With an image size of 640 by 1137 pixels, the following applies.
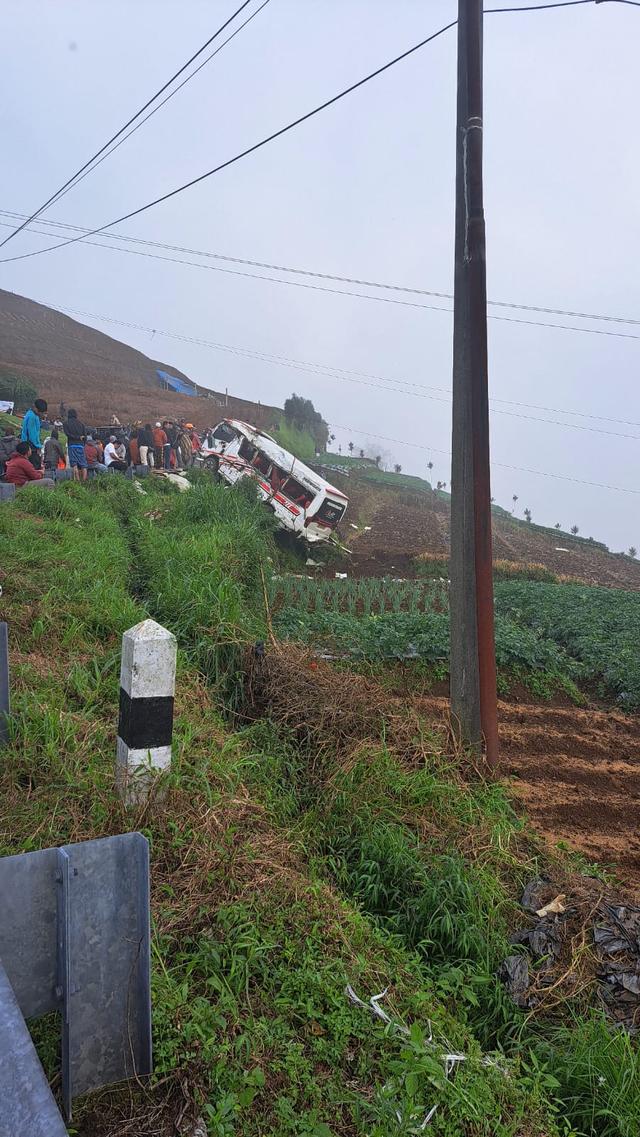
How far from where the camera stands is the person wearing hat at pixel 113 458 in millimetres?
Answer: 16609

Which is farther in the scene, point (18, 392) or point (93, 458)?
point (18, 392)

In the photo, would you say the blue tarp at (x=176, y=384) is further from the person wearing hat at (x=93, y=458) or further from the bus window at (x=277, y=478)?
the person wearing hat at (x=93, y=458)

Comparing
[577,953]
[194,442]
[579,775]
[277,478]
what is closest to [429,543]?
[277,478]

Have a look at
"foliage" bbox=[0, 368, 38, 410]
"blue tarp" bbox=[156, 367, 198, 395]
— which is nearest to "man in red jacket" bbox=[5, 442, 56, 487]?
"foliage" bbox=[0, 368, 38, 410]

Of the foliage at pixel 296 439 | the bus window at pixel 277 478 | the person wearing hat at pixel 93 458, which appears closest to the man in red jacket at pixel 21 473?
the person wearing hat at pixel 93 458

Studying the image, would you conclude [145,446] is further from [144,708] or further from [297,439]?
[297,439]

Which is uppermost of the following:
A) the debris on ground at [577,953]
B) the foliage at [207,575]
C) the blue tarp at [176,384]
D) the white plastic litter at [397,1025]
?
the blue tarp at [176,384]

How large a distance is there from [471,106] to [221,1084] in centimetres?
655

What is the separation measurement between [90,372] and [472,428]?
35.1 meters

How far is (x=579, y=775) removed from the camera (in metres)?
6.51

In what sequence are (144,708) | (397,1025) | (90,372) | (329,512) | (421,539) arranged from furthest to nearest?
(90,372), (421,539), (329,512), (144,708), (397,1025)

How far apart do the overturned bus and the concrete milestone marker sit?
14630mm

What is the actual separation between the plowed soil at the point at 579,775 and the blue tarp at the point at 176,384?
34.6m

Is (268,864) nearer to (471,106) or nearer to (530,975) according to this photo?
(530,975)
